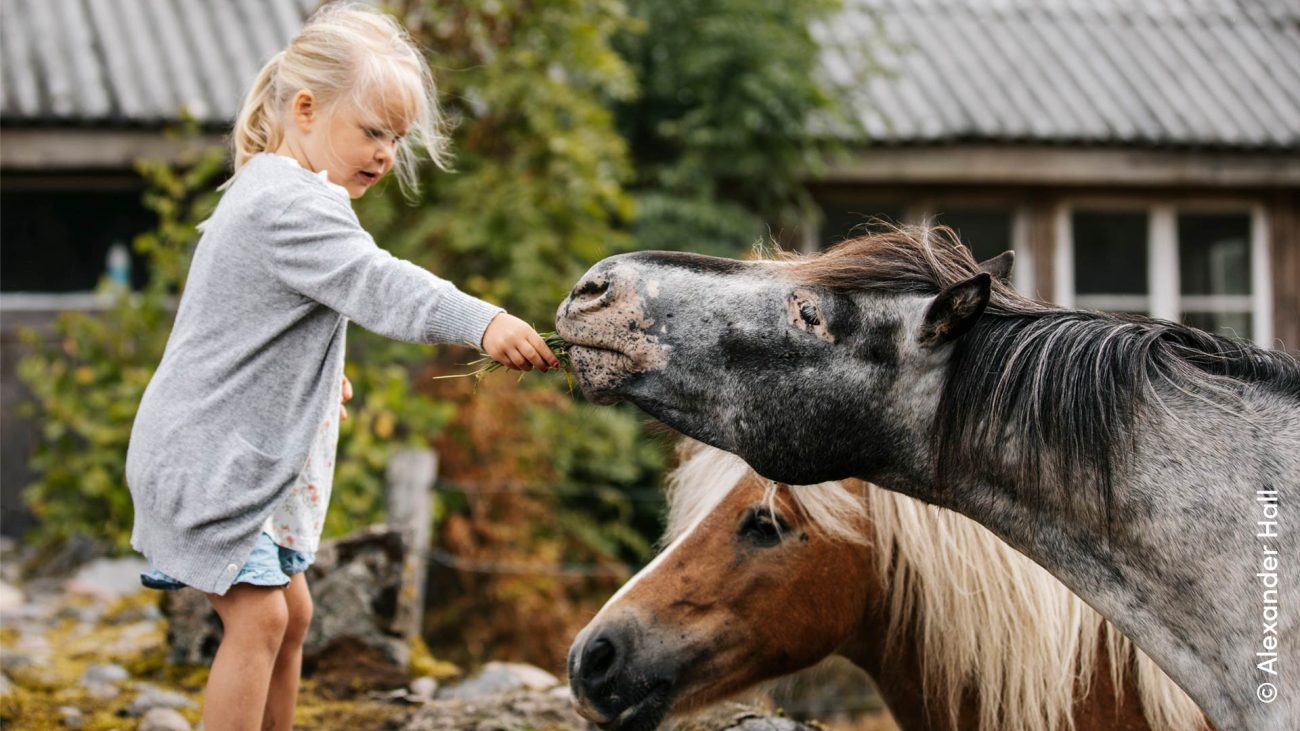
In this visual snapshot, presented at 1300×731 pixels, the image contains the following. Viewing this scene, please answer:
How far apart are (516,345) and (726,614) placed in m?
0.89

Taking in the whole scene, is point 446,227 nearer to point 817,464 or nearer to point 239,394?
point 239,394

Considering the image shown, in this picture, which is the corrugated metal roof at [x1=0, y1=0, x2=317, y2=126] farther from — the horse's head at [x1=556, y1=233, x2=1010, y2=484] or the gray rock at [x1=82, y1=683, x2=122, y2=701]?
the horse's head at [x1=556, y1=233, x2=1010, y2=484]

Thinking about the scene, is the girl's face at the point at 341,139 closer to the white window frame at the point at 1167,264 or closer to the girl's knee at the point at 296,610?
the girl's knee at the point at 296,610

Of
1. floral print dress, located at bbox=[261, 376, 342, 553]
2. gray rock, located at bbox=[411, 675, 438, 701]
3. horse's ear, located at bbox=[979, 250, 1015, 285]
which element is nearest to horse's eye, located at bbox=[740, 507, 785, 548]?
horse's ear, located at bbox=[979, 250, 1015, 285]

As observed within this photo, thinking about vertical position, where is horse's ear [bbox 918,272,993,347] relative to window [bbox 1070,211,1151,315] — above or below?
below

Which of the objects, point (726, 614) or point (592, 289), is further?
point (726, 614)

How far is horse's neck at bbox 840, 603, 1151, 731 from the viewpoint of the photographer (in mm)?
2512

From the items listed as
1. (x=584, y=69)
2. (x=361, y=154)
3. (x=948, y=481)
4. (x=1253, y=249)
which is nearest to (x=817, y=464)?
(x=948, y=481)

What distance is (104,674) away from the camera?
3818 millimetres

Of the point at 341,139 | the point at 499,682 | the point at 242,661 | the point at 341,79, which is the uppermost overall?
the point at 341,79

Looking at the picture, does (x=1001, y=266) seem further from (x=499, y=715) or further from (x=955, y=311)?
(x=499, y=715)

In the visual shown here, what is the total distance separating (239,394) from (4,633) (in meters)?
2.95

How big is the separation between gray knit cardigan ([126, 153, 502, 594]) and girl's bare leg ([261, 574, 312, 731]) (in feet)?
1.06

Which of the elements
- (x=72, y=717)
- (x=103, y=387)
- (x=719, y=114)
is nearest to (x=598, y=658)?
(x=72, y=717)
